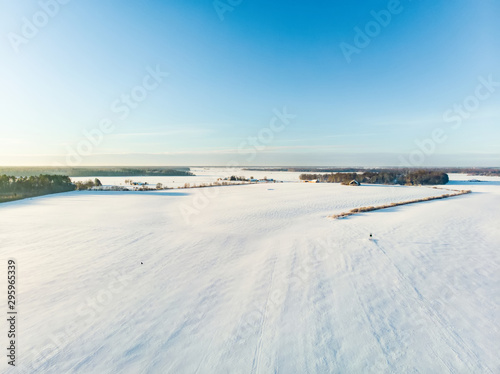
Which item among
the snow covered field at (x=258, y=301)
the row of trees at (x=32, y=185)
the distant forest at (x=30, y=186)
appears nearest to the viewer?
the snow covered field at (x=258, y=301)

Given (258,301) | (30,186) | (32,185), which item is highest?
(258,301)

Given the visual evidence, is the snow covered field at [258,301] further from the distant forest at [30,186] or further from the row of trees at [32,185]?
the row of trees at [32,185]

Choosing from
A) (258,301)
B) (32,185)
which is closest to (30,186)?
(32,185)

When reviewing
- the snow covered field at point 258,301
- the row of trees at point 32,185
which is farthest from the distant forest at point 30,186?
the snow covered field at point 258,301

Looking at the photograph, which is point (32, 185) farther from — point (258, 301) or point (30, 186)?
point (258, 301)

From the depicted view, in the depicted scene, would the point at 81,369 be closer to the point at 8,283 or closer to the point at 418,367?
the point at 8,283
